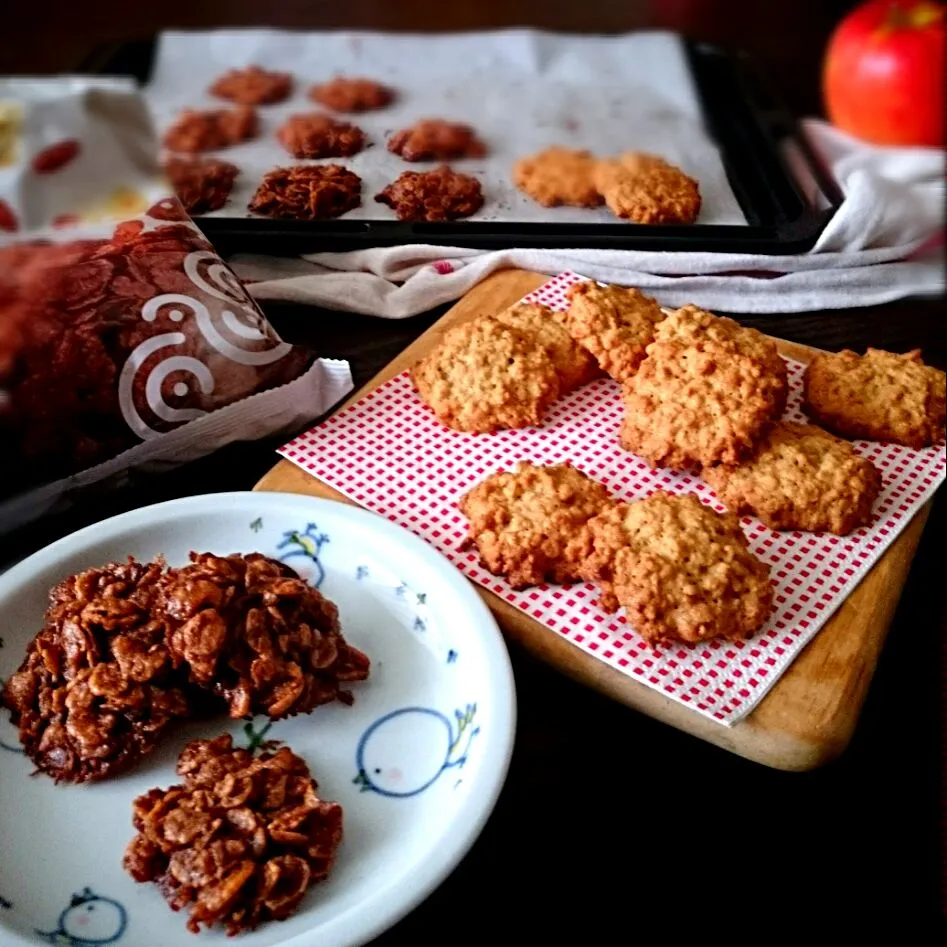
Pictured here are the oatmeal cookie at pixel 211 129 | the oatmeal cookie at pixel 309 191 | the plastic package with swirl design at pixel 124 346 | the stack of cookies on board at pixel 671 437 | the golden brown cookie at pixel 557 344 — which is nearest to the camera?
the plastic package with swirl design at pixel 124 346

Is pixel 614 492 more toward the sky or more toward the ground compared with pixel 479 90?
more toward the ground

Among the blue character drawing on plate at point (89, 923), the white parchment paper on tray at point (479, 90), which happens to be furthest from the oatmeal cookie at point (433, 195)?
the blue character drawing on plate at point (89, 923)

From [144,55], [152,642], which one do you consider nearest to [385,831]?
[152,642]

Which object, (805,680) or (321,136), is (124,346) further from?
(805,680)

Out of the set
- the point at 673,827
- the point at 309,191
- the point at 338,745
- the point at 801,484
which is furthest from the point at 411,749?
the point at 309,191

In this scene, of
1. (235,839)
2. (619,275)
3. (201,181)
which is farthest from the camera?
(619,275)

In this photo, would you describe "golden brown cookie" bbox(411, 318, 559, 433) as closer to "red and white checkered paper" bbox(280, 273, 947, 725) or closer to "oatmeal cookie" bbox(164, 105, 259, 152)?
"red and white checkered paper" bbox(280, 273, 947, 725)

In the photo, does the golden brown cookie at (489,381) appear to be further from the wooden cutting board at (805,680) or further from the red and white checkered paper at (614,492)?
the wooden cutting board at (805,680)
